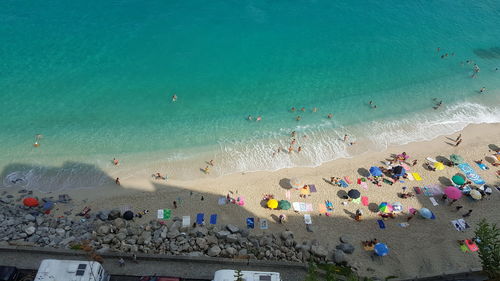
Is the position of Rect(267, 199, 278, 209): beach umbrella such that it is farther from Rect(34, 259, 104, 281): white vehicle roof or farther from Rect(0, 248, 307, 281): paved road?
Rect(34, 259, 104, 281): white vehicle roof

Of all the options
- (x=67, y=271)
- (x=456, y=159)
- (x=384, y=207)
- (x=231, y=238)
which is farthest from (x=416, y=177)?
(x=67, y=271)

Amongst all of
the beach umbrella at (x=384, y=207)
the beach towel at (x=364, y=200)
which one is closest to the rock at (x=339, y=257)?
the beach umbrella at (x=384, y=207)

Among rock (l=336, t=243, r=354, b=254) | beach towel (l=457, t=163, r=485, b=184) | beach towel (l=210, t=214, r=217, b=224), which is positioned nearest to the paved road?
rock (l=336, t=243, r=354, b=254)

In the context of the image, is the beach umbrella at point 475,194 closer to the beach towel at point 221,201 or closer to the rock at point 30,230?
the beach towel at point 221,201

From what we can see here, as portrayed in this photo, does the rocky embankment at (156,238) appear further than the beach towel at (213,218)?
No

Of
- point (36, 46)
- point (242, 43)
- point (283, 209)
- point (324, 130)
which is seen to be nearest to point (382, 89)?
point (324, 130)

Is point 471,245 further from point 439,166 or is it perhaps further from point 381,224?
point 439,166

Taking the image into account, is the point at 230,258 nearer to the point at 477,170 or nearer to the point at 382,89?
the point at 477,170
